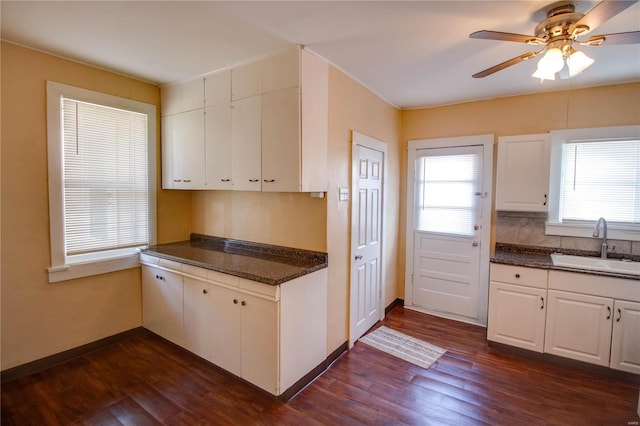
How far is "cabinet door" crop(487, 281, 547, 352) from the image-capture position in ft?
9.19

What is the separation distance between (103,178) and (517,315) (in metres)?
4.10

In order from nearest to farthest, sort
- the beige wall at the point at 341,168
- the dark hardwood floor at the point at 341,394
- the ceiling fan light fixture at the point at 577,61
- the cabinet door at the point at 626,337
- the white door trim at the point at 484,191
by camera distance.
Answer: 1. the ceiling fan light fixture at the point at 577,61
2. the dark hardwood floor at the point at 341,394
3. the cabinet door at the point at 626,337
4. the beige wall at the point at 341,168
5. the white door trim at the point at 484,191

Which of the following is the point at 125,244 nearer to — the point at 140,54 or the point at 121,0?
the point at 140,54

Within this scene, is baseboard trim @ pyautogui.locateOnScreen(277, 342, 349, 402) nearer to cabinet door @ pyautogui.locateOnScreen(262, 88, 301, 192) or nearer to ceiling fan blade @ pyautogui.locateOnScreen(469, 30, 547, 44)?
cabinet door @ pyautogui.locateOnScreen(262, 88, 301, 192)

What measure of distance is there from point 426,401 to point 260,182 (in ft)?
6.88

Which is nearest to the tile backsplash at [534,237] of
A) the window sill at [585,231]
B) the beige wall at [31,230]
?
the window sill at [585,231]

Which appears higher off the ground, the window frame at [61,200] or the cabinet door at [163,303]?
the window frame at [61,200]

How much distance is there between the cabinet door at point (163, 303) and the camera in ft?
9.25

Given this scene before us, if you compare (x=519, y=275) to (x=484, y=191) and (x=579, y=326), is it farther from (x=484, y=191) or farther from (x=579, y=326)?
(x=484, y=191)

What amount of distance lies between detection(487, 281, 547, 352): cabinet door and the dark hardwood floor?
16cm

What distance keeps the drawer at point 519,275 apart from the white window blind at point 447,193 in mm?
708

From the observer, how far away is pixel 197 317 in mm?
2658

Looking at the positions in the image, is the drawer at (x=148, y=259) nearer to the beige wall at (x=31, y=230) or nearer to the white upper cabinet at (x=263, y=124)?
the beige wall at (x=31, y=230)

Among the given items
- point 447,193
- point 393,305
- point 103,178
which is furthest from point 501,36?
point 103,178
